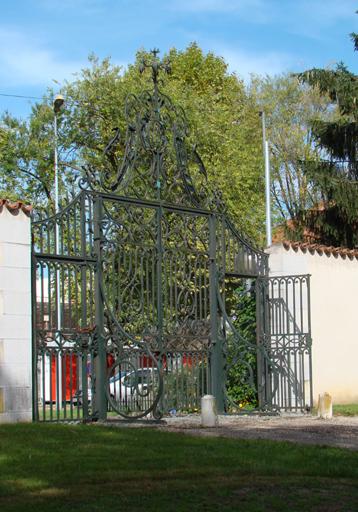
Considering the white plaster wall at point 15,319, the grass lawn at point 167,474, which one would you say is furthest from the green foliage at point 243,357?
the grass lawn at point 167,474

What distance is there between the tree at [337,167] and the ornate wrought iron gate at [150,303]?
10.7m

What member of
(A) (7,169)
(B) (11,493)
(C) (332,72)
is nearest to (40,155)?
(A) (7,169)

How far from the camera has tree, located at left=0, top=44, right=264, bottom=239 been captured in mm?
31031

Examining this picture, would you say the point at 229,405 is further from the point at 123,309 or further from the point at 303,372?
the point at 123,309

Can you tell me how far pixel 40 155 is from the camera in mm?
32906

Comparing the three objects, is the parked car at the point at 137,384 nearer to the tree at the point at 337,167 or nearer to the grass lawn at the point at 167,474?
the grass lawn at the point at 167,474

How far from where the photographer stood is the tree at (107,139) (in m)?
31.0

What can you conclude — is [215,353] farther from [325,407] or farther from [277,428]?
[277,428]

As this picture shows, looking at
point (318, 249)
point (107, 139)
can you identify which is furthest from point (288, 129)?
point (318, 249)

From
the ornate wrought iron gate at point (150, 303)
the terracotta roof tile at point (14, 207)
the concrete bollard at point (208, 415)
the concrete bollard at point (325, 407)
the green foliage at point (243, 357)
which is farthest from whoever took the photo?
the green foliage at point (243, 357)

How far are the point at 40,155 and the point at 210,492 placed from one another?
2607 cm

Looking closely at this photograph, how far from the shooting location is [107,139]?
32.2 meters

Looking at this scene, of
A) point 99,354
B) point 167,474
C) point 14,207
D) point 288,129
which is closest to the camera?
point 167,474

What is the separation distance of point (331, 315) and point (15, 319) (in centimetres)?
806
